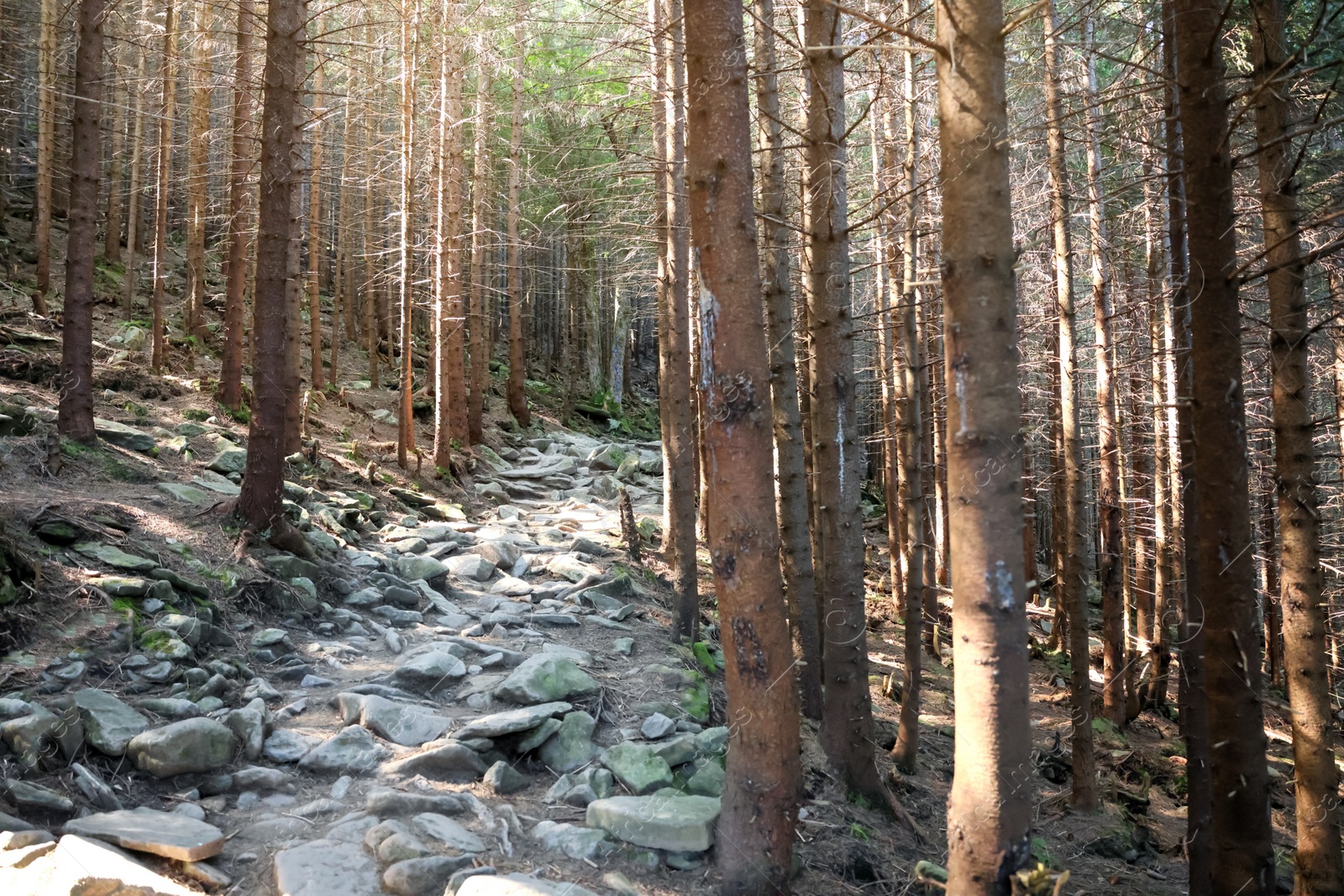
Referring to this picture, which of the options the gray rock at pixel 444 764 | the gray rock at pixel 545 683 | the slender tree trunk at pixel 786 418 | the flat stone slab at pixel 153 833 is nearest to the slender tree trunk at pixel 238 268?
the slender tree trunk at pixel 786 418

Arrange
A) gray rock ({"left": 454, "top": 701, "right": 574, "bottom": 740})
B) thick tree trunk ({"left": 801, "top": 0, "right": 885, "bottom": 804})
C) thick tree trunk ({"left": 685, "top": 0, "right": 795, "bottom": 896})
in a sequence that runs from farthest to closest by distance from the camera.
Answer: thick tree trunk ({"left": 801, "top": 0, "right": 885, "bottom": 804})
gray rock ({"left": 454, "top": 701, "right": 574, "bottom": 740})
thick tree trunk ({"left": 685, "top": 0, "right": 795, "bottom": 896})

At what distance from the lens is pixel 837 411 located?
266 inches

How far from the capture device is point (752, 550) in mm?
4078

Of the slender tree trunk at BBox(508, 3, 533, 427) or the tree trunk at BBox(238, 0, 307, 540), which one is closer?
the tree trunk at BBox(238, 0, 307, 540)

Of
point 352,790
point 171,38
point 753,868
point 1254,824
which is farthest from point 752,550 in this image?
point 171,38

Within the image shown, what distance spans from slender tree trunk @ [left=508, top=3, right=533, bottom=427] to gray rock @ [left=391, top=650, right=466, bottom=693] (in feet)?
35.4

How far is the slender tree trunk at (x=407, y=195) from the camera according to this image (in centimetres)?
1350

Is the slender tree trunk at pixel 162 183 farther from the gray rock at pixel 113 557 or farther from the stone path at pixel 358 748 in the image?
the gray rock at pixel 113 557

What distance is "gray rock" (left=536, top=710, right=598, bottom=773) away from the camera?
545 centimetres

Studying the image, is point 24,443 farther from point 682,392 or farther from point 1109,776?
point 1109,776

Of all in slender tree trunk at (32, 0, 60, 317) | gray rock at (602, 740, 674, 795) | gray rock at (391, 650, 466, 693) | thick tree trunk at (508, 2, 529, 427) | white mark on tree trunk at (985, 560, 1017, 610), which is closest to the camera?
white mark on tree trunk at (985, 560, 1017, 610)

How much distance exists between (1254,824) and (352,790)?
511 centimetres

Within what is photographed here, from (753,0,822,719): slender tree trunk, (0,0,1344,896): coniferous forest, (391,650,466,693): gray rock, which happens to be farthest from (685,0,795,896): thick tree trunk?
(753,0,822,719): slender tree trunk

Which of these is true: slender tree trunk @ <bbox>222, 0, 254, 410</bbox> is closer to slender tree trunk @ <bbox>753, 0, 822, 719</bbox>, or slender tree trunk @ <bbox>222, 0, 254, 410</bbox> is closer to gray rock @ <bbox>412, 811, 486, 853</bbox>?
slender tree trunk @ <bbox>753, 0, 822, 719</bbox>
